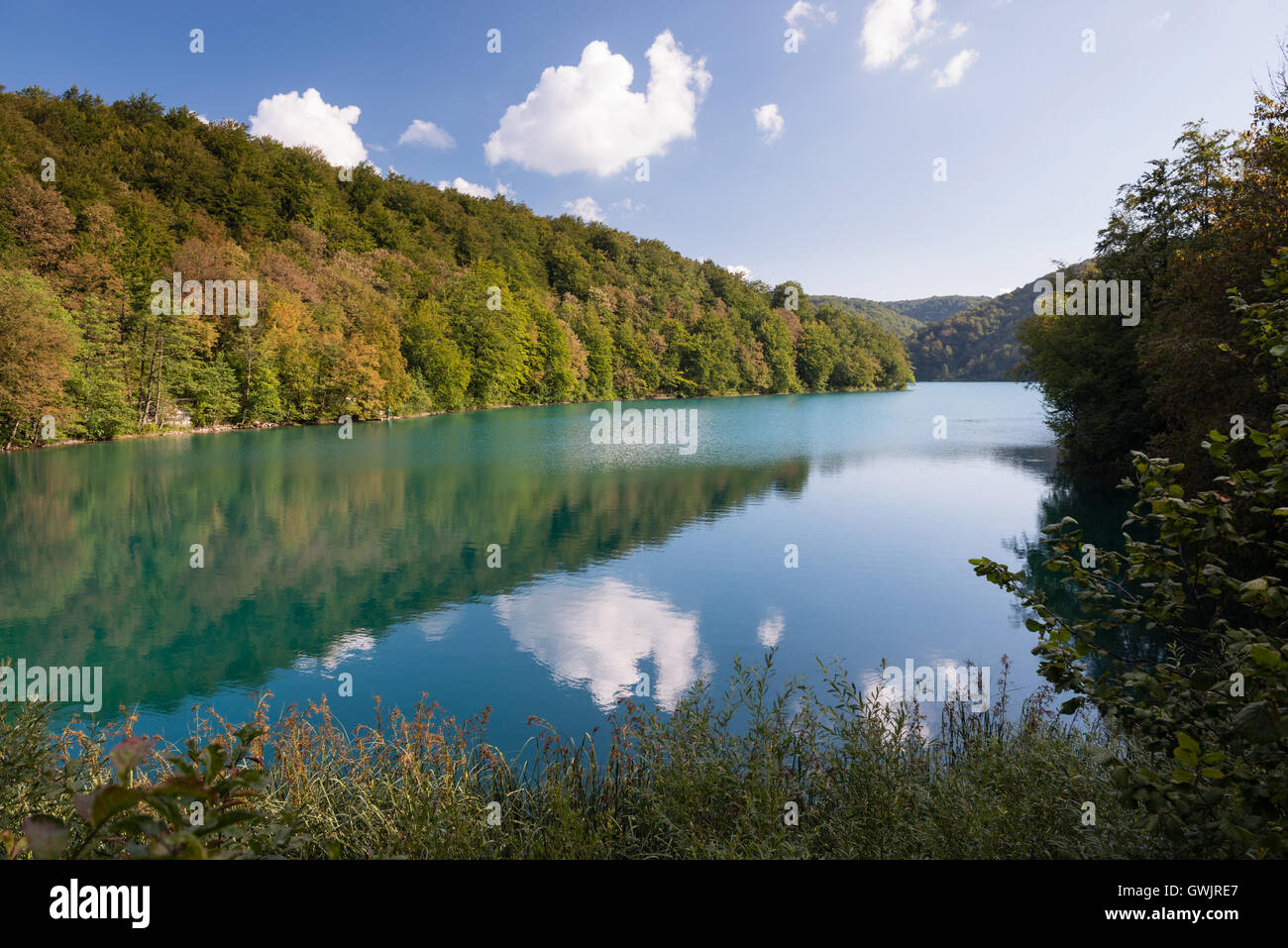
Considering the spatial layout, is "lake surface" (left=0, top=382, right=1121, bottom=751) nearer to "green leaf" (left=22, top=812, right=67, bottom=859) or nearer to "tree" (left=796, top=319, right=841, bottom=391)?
"green leaf" (left=22, top=812, right=67, bottom=859)

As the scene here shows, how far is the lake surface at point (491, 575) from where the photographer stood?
354 inches

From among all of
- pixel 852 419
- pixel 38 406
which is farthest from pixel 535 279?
pixel 38 406

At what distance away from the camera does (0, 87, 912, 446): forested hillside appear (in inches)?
1348

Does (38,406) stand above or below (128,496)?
above

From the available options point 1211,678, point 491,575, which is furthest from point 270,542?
point 1211,678

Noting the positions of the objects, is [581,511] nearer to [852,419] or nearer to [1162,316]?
[1162,316]

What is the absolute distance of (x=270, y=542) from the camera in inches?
608

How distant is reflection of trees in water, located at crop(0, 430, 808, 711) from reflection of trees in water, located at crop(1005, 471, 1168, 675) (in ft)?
24.2

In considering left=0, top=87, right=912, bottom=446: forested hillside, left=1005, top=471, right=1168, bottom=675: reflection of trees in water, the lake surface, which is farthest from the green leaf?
left=0, top=87, right=912, bottom=446: forested hillside

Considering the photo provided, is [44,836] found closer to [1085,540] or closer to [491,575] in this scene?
[491,575]

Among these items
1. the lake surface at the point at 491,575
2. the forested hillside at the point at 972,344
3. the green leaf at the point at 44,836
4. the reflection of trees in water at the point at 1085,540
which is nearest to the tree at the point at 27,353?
the lake surface at the point at 491,575

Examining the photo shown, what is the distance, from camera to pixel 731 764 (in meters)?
5.07
